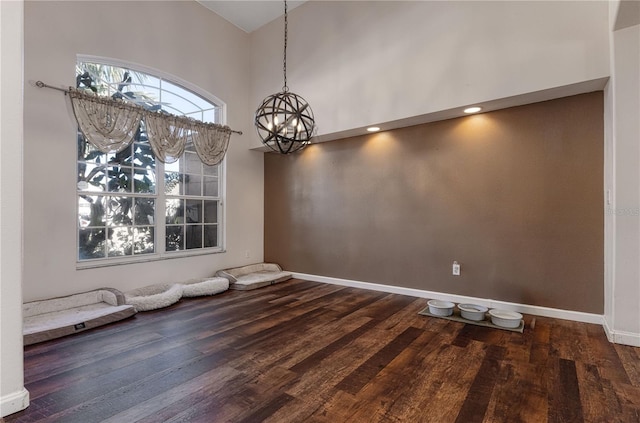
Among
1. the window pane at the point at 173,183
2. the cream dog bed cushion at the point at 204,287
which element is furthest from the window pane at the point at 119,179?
the cream dog bed cushion at the point at 204,287

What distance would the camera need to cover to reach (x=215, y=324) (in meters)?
3.10

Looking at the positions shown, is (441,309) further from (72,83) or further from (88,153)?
(72,83)

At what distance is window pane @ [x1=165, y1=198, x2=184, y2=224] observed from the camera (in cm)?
438

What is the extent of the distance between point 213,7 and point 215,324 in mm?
4726

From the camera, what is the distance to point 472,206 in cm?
367

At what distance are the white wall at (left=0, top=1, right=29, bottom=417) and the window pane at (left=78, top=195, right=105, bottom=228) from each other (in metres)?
2.05

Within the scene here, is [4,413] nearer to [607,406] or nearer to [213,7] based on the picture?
[607,406]

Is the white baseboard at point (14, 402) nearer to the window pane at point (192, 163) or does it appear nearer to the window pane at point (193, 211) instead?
the window pane at point (193, 211)

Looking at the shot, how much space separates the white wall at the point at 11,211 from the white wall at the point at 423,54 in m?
3.30

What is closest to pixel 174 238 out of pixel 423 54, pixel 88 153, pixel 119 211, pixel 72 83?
pixel 119 211

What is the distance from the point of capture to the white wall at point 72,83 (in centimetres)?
314

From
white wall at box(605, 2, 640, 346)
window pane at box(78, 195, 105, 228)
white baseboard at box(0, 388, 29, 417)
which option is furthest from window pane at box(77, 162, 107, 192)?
white wall at box(605, 2, 640, 346)

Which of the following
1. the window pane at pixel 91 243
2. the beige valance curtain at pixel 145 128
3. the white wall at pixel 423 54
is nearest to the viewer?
the white wall at pixel 423 54

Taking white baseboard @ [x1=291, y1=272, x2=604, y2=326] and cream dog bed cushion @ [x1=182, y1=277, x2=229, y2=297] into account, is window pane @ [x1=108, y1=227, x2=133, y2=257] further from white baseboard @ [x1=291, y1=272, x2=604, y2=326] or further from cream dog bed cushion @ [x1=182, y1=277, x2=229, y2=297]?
white baseboard @ [x1=291, y1=272, x2=604, y2=326]
